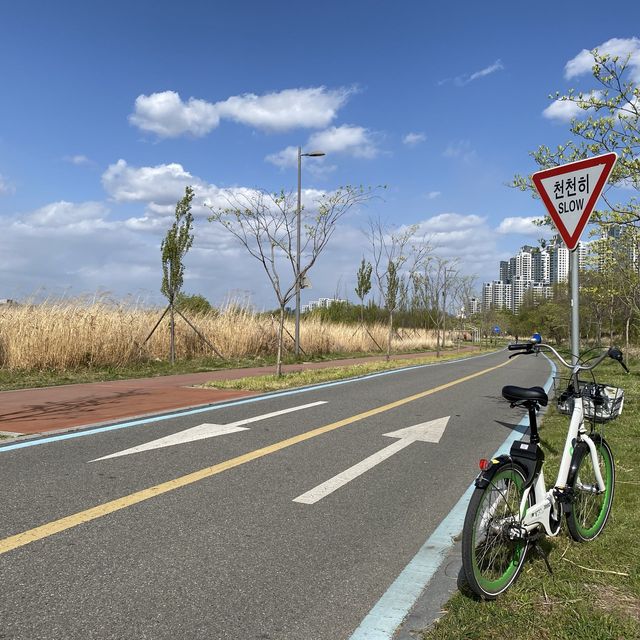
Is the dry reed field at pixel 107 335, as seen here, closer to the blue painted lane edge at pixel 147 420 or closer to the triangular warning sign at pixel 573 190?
the blue painted lane edge at pixel 147 420

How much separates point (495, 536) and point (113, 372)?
14.7m

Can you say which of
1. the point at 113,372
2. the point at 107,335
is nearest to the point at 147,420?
the point at 113,372

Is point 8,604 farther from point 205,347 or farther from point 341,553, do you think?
point 205,347

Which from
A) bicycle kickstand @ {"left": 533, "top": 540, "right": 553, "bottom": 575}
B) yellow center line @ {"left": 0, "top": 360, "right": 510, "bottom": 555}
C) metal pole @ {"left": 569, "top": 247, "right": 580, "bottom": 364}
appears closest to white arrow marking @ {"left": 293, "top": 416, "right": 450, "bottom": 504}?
yellow center line @ {"left": 0, "top": 360, "right": 510, "bottom": 555}

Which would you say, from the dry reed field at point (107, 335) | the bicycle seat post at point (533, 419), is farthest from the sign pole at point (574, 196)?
the dry reed field at point (107, 335)

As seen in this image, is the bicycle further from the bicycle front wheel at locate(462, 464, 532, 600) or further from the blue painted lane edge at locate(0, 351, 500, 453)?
the blue painted lane edge at locate(0, 351, 500, 453)

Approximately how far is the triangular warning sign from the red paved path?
6.37m

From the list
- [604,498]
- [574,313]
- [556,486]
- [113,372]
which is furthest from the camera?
[113,372]

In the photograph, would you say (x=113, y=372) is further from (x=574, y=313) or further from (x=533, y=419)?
(x=533, y=419)

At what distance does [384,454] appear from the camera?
6668 millimetres

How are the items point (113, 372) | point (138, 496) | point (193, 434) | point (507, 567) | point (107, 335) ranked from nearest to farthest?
1. point (507, 567)
2. point (138, 496)
3. point (193, 434)
4. point (113, 372)
5. point (107, 335)

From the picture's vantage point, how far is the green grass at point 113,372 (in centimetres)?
1335

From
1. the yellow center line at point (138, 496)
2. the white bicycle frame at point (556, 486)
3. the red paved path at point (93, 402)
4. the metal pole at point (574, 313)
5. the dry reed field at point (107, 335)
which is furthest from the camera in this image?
the dry reed field at point (107, 335)

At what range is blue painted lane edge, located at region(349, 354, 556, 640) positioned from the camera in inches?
111
